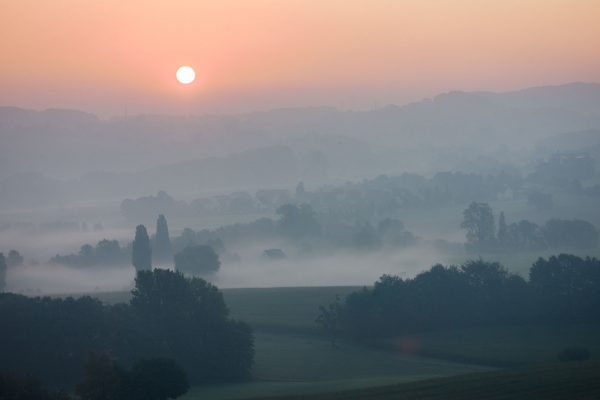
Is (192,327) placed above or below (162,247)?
below

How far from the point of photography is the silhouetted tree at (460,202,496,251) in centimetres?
11594

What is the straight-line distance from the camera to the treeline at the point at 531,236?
111500mm

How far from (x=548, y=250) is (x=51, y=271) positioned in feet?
177

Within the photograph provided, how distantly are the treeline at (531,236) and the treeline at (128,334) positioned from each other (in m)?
63.7

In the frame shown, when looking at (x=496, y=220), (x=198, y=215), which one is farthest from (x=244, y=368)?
(x=198, y=215)

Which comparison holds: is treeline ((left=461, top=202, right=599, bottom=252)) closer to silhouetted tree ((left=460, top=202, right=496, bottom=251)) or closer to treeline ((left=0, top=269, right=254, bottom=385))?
silhouetted tree ((left=460, top=202, right=496, bottom=251))

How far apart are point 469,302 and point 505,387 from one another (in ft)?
84.8

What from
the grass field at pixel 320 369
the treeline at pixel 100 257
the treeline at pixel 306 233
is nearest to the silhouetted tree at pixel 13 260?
the treeline at pixel 100 257

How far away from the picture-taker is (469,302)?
61.8m

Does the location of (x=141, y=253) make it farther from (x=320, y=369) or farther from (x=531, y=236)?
(x=320, y=369)

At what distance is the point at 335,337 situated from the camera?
58656mm

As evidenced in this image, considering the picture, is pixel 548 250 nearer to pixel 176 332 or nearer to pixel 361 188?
pixel 176 332

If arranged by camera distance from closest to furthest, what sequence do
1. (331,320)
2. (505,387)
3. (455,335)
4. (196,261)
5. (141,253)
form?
(505,387)
(455,335)
(331,320)
(141,253)
(196,261)

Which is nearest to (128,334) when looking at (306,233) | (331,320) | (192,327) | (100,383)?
(192,327)
